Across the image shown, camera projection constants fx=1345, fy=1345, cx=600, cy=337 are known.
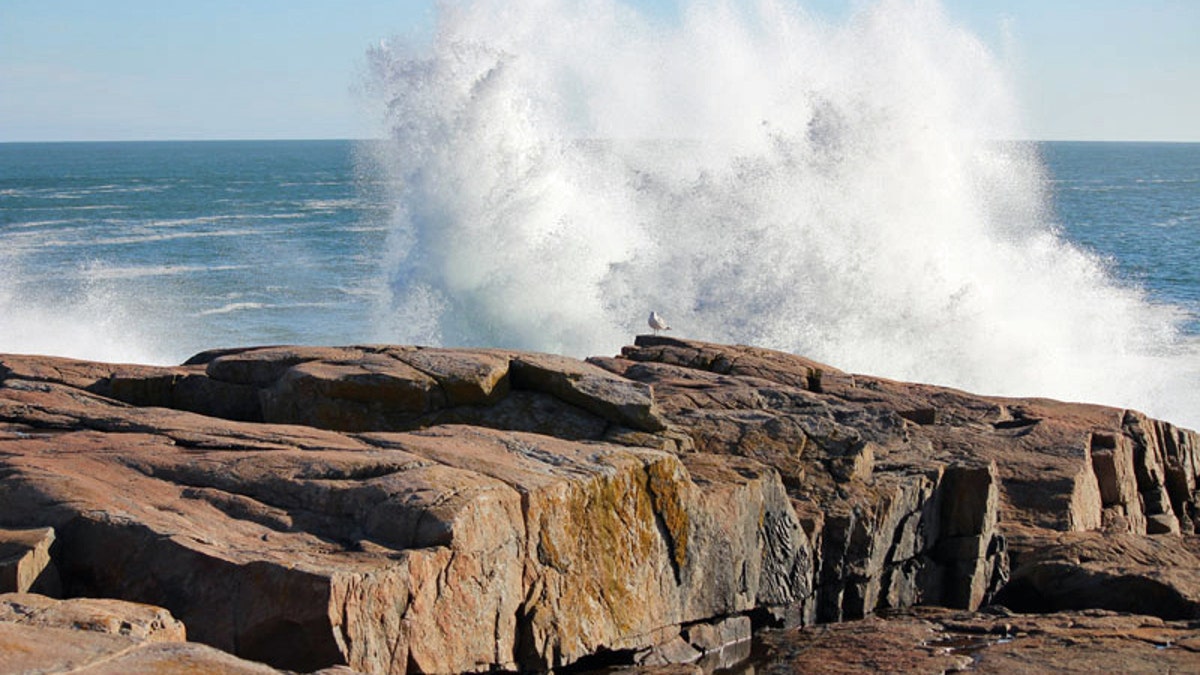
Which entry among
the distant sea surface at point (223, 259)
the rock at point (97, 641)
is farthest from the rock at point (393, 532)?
the distant sea surface at point (223, 259)

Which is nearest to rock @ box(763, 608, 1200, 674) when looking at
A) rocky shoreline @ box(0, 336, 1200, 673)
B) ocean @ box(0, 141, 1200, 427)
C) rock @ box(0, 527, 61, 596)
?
rocky shoreline @ box(0, 336, 1200, 673)

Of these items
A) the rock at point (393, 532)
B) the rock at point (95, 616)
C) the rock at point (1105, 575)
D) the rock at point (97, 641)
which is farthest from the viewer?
the rock at point (1105, 575)

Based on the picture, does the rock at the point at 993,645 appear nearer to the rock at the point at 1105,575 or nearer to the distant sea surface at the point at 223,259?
the rock at the point at 1105,575

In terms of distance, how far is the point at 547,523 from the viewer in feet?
25.3

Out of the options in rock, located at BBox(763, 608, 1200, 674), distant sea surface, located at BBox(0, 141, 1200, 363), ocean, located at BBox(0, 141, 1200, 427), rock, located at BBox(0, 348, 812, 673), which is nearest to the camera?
rock, located at BBox(0, 348, 812, 673)

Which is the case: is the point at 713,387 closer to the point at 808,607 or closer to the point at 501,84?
the point at 808,607

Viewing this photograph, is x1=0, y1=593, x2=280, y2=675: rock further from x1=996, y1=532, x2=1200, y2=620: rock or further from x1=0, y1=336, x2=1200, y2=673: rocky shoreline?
x1=996, y1=532, x2=1200, y2=620: rock

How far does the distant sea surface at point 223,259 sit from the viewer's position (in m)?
24.4

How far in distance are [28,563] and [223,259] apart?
30.1 metres

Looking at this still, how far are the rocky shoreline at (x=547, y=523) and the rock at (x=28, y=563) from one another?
0.04 feet

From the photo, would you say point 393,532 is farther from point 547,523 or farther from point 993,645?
point 993,645

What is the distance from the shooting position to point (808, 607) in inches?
367

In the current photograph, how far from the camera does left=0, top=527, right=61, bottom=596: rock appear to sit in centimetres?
629

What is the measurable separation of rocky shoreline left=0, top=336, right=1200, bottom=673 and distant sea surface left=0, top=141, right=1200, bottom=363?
1327 cm
